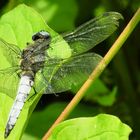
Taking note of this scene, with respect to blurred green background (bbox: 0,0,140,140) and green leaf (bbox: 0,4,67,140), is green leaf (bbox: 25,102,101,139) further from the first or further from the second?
green leaf (bbox: 0,4,67,140)

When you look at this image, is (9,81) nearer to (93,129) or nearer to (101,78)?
(93,129)

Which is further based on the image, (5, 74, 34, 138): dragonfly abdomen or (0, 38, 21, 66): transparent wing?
(0, 38, 21, 66): transparent wing

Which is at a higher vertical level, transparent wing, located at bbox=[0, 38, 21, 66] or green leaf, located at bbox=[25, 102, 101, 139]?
transparent wing, located at bbox=[0, 38, 21, 66]

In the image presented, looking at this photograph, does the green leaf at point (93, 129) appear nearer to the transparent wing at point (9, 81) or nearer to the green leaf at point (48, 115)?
the transparent wing at point (9, 81)

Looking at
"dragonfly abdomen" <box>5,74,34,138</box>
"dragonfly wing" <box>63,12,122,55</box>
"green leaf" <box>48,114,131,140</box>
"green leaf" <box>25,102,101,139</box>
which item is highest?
"dragonfly wing" <box>63,12,122,55</box>

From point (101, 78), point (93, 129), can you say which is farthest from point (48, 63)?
point (101, 78)

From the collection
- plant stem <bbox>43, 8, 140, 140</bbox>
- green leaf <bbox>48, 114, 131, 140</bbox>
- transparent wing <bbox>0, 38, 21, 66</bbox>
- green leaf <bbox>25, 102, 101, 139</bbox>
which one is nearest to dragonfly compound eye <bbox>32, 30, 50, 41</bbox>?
transparent wing <bbox>0, 38, 21, 66</bbox>
